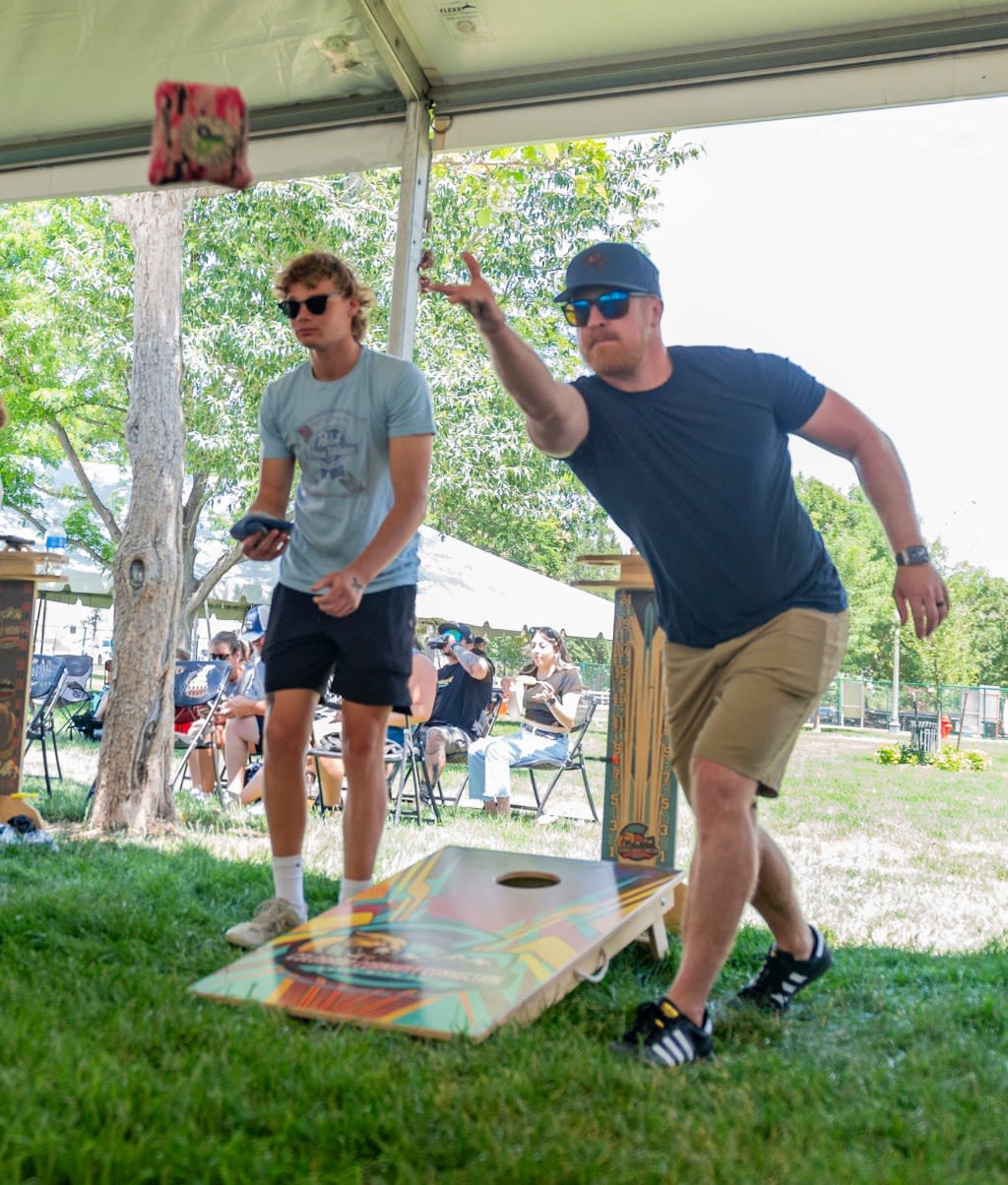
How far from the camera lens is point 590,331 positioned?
2.76m

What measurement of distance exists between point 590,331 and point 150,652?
13.6 feet

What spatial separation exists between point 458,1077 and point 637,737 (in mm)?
1959

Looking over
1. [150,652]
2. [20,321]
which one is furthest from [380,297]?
[150,652]

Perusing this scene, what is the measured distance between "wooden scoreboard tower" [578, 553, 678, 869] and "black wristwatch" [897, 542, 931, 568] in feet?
4.18

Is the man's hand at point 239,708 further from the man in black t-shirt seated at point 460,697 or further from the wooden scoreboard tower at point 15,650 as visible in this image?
the wooden scoreboard tower at point 15,650

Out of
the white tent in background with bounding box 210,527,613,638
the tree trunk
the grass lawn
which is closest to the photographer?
the grass lawn

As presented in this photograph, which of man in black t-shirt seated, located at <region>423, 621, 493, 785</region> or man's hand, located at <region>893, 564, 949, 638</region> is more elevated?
man's hand, located at <region>893, 564, 949, 638</region>

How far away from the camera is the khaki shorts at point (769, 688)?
254 centimetres

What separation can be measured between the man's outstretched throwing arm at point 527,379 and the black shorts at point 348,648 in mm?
857

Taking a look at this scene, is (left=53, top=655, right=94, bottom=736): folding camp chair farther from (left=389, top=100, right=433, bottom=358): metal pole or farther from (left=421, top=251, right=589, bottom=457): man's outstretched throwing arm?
(left=421, top=251, right=589, bottom=457): man's outstretched throwing arm

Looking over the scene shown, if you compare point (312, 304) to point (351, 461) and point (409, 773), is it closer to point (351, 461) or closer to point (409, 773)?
point (351, 461)

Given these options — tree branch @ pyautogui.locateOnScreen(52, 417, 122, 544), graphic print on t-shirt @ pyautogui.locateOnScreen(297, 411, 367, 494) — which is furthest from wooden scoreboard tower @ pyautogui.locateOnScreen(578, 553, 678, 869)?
tree branch @ pyautogui.locateOnScreen(52, 417, 122, 544)

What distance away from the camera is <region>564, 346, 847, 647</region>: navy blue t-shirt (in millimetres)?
2656

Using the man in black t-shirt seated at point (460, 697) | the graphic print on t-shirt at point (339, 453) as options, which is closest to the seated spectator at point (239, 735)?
the man in black t-shirt seated at point (460, 697)
